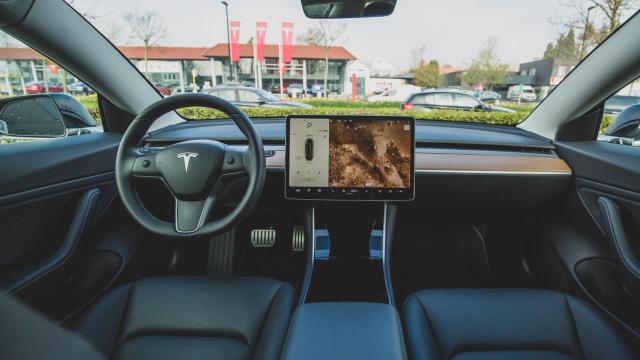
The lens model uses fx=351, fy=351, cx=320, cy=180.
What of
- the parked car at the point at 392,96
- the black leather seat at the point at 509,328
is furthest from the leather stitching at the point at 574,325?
the parked car at the point at 392,96

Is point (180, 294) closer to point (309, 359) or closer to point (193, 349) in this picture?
point (193, 349)

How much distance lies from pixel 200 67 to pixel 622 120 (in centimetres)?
1619

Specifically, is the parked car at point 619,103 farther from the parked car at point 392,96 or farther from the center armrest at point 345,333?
Result: the parked car at point 392,96

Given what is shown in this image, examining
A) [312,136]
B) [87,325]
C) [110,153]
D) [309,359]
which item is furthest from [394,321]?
[110,153]

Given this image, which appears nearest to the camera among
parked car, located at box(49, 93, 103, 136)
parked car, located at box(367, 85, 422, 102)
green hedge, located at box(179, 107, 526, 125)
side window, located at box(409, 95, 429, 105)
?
parked car, located at box(49, 93, 103, 136)

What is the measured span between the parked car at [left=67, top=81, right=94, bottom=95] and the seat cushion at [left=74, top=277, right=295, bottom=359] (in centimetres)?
116

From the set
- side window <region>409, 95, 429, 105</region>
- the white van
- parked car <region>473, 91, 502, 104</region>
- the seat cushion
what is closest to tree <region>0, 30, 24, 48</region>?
the seat cushion

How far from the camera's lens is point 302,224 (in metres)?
2.38

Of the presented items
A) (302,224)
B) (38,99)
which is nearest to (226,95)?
(38,99)

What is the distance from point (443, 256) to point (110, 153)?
7.35 feet

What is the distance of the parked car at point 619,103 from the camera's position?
6.40 feet

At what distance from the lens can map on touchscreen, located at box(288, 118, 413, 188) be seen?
168 centimetres

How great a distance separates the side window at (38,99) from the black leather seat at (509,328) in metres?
2.06

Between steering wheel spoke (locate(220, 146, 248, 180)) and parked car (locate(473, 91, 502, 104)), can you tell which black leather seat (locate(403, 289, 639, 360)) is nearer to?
steering wheel spoke (locate(220, 146, 248, 180))
